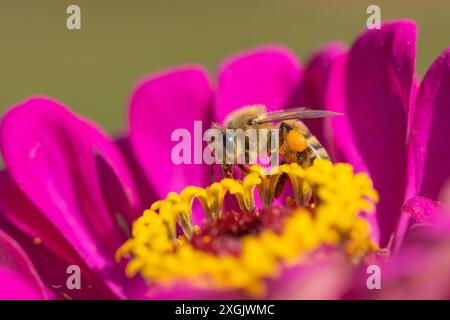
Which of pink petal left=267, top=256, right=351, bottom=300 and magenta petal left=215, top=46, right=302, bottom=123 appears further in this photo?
magenta petal left=215, top=46, right=302, bottom=123

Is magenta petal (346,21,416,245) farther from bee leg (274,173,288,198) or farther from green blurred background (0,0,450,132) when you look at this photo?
green blurred background (0,0,450,132)

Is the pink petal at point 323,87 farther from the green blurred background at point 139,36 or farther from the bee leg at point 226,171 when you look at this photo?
the green blurred background at point 139,36

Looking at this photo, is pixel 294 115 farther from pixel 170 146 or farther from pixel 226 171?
pixel 170 146

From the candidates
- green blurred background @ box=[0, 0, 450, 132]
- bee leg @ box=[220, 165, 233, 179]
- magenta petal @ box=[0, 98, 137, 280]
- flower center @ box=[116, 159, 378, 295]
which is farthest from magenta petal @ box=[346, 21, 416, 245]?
green blurred background @ box=[0, 0, 450, 132]

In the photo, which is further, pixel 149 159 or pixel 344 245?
pixel 149 159

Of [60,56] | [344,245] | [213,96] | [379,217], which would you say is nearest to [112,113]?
[60,56]
